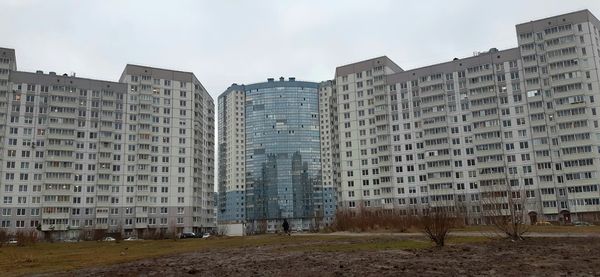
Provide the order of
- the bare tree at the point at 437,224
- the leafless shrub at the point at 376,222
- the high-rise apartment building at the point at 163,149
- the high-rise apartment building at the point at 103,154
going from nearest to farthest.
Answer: the bare tree at the point at 437,224 < the leafless shrub at the point at 376,222 < the high-rise apartment building at the point at 103,154 < the high-rise apartment building at the point at 163,149

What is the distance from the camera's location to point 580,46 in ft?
379

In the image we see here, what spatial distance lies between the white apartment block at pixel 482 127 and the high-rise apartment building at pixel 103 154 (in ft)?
167

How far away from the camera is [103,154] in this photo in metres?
131

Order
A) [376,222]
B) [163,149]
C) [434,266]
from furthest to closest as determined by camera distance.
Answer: [163,149], [376,222], [434,266]

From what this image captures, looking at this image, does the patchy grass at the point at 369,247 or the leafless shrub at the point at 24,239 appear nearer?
the patchy grass at the point at 369,247

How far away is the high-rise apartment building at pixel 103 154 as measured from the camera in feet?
393

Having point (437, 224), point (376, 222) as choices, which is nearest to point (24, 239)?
point (376, 222)

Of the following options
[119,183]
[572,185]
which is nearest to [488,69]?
[572,185]

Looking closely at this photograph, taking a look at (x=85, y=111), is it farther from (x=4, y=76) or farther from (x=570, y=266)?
(x=570, y=266)

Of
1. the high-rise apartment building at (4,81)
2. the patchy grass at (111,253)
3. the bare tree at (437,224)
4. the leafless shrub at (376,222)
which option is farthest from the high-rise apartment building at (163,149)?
the bare tree at (437,224)

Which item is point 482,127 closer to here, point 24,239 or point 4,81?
point 24,239

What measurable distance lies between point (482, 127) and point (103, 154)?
107 m

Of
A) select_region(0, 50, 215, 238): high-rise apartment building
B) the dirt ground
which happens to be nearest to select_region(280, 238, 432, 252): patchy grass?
the dirt ground

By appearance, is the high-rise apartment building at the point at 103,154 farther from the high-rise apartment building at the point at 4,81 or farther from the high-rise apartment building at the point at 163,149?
the high-rise apartment building at the point at 4,81
